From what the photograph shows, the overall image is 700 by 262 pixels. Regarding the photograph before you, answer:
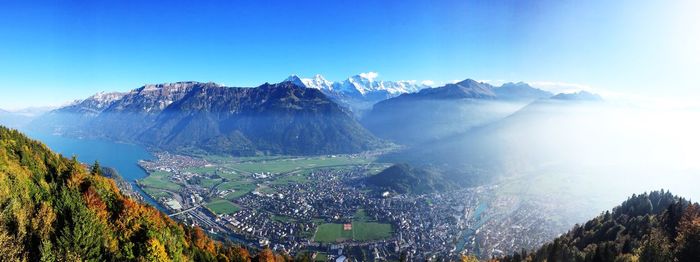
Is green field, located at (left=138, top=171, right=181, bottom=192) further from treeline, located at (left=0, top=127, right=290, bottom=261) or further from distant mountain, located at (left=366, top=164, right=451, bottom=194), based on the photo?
treeline, located at (left=0, top=127, right=290, bottom=261)

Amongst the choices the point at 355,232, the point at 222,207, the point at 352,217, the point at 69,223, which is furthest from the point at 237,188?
the point at 69,223

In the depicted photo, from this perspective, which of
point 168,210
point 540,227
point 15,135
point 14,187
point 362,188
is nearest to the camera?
point 14,187

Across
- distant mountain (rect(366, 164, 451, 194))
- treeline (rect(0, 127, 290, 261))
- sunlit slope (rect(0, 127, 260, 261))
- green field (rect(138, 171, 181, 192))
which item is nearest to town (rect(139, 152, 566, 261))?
green field (rect(138, 171, 181, 192))

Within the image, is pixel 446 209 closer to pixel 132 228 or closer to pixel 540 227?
pixel 540 227

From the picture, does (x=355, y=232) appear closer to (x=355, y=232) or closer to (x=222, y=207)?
(x=355, y=232)

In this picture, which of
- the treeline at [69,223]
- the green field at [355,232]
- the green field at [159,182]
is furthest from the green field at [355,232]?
the green field at [159,182]

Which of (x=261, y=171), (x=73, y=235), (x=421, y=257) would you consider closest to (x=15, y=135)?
(x=73, y=235)
